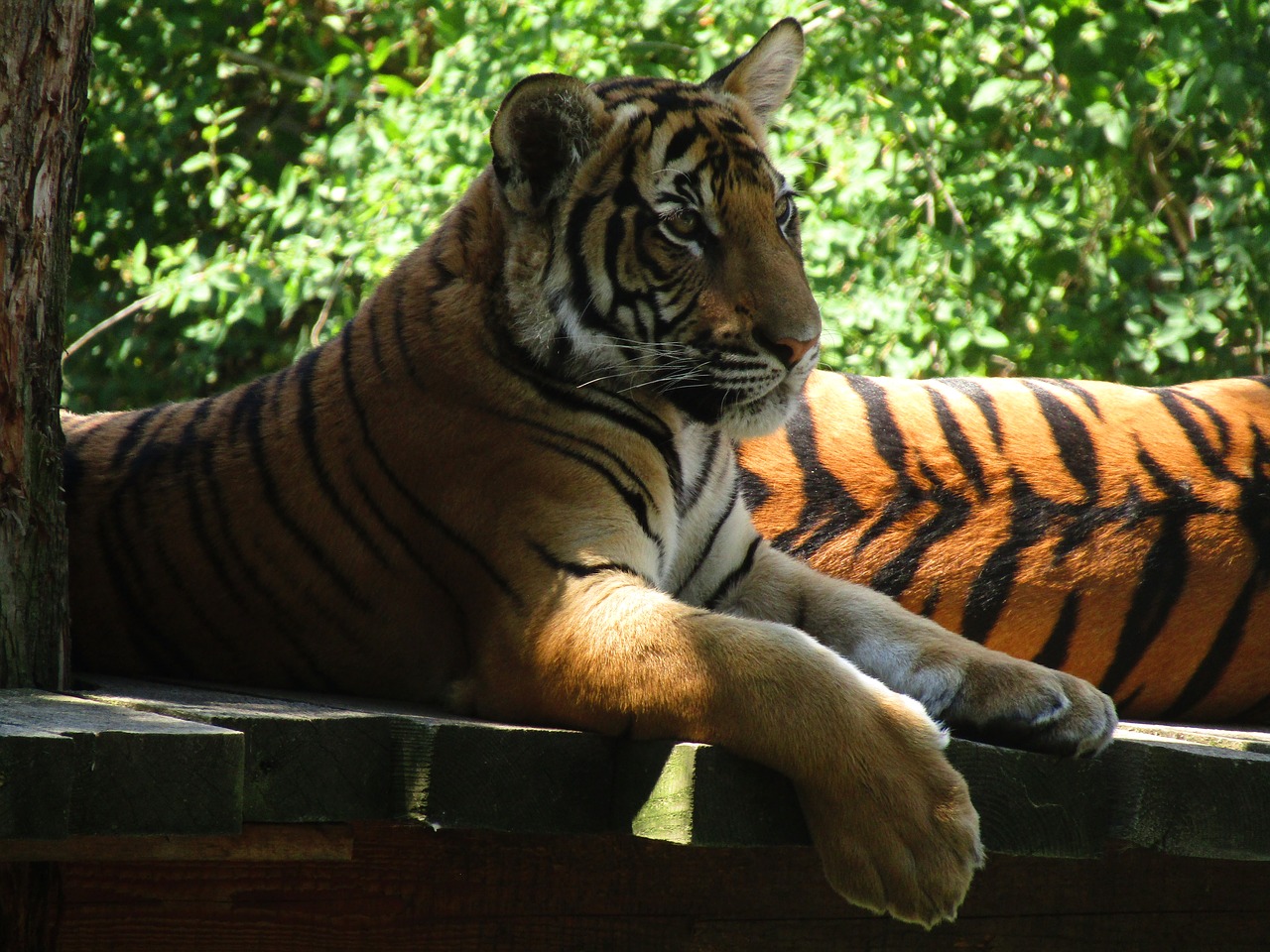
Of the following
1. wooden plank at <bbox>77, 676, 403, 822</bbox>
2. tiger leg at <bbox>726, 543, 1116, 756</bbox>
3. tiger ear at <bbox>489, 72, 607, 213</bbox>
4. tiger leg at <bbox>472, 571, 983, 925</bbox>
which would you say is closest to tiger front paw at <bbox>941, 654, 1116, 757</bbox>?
tiger leg at <bbox>726, 543, 1116, 756</bbox>

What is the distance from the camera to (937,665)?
2.00 m

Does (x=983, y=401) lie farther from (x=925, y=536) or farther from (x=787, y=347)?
(x=787, y=347)

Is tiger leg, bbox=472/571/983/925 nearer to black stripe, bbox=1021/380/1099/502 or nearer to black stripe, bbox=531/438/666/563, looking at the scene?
black stripe, bbox=531/438/666/563

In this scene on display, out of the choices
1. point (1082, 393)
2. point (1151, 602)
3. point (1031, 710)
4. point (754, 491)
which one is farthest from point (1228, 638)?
point (1031, 710)

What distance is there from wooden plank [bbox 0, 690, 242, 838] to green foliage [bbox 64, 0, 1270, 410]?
3807 mm

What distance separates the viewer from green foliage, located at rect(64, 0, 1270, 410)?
16.3ft

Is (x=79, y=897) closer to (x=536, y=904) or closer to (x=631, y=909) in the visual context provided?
(x=536, y=904)

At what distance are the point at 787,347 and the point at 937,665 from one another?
0.54 meters

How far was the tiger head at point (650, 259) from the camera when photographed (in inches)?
86.6

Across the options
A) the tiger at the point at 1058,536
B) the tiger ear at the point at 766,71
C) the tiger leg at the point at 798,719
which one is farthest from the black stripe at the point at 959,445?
the tiger leg at the point at 798,719

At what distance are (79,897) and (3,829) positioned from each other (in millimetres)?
483

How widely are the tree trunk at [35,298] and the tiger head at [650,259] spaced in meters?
0.63

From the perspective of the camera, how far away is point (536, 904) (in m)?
1.90

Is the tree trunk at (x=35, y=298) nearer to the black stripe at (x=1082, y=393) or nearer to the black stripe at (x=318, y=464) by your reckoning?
the black stripe at (x=318, y=464)
